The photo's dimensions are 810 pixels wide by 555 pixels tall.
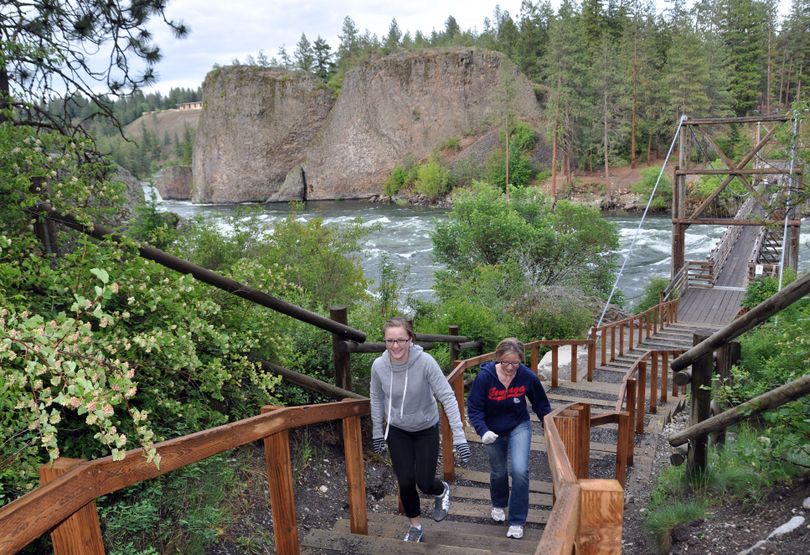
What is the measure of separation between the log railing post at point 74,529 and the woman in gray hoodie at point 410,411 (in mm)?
1932

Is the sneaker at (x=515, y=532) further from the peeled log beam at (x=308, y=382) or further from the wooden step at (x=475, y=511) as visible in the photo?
the peeled log beam at (x=308, y=382)

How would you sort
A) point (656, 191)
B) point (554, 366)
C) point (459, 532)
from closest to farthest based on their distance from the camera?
1. point (459, 532)
2. point (554, 366)
3. point (656, 191)

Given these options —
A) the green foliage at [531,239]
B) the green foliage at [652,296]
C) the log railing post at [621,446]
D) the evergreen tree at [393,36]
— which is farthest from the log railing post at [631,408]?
the evergreen tree at [393,36]

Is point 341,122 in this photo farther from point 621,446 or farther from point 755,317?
point 755,317

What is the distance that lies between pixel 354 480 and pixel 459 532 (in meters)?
0.86

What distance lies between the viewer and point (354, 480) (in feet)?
12.3

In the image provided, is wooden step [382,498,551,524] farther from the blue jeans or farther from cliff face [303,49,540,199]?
cliff face [303,49,540,199]

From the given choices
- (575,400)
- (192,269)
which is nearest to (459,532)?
(192,269)

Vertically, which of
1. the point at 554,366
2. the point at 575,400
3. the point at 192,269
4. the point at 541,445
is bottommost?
the point at 575,400

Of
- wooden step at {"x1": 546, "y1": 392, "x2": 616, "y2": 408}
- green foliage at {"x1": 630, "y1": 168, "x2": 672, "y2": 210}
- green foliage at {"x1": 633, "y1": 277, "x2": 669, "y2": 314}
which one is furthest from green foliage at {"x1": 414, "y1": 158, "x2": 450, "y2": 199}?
wooden step at {"x1": 546, "y1": 392, "x2": 616, "y2": 408}

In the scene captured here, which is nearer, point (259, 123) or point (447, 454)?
point (447, 454)

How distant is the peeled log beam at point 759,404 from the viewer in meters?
3.10

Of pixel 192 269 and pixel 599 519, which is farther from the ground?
pixel 192 269

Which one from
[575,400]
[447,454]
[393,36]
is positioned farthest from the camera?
[393,36]
